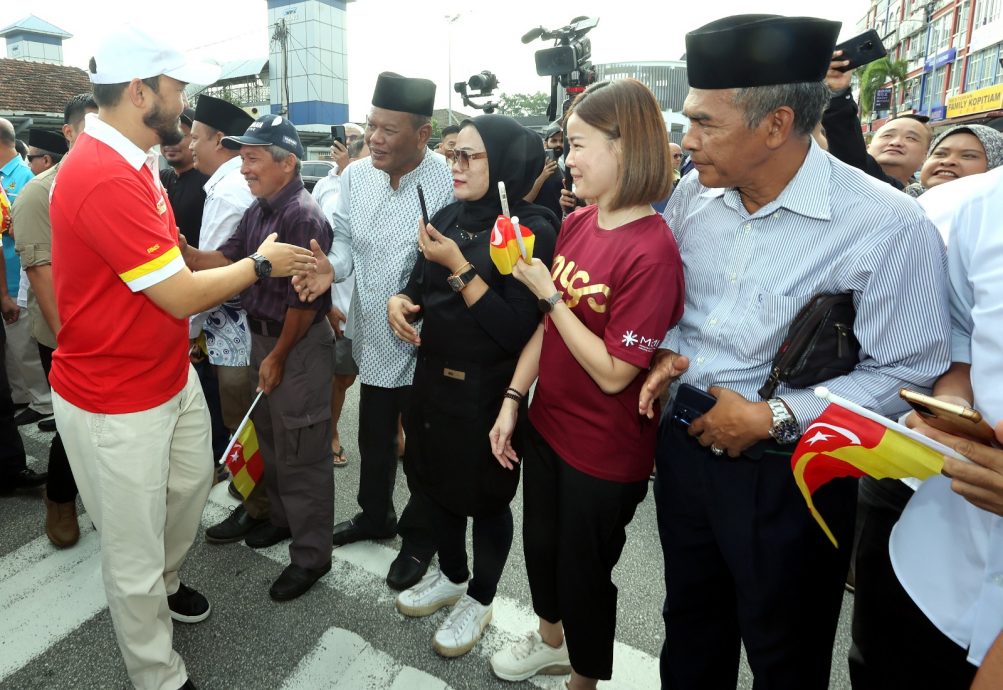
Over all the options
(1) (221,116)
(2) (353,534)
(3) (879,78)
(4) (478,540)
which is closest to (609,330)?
(4) (478,540)

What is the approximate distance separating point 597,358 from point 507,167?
34.7 inches

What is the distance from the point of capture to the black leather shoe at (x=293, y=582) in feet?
8.42

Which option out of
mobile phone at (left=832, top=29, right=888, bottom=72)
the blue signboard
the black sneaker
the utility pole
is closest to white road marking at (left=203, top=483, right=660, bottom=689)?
the black sneaker

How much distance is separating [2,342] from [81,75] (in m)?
29.6

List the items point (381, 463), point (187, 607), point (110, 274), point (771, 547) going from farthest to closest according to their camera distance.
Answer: point (381, 463)
point (187, 607)
point (110, 274)
point (771, 547)

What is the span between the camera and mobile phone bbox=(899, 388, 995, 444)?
3.14 feet

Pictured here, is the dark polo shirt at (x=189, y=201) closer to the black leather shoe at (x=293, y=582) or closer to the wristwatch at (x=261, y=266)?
the wristwatch at (x=261, y=266)

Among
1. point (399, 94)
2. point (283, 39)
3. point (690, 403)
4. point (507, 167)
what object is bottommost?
point (690, 403)

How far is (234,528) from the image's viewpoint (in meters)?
3.03

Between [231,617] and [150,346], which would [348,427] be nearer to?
[231,617]

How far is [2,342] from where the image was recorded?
3.56 m

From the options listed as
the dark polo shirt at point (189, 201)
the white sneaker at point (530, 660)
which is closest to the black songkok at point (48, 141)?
the dark polo shirt at point (189, 201)

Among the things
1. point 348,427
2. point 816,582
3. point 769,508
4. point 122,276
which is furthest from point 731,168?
point 348,427

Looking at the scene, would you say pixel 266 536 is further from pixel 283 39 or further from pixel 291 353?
pixel 283 39
